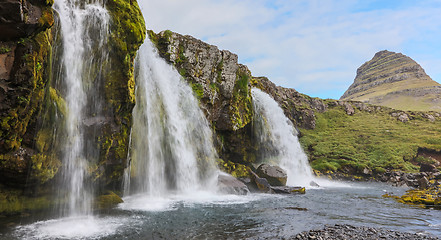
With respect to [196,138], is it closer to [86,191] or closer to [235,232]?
[86,191]

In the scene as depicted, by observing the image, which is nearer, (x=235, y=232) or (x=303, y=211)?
(x=235, y=232)

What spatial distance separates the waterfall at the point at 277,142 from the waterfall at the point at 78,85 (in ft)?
77.7

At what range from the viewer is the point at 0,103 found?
347 inches

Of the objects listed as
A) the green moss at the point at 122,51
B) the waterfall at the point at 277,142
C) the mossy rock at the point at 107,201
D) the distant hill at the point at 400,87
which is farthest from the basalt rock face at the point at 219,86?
the distant hill at the point at 400,87

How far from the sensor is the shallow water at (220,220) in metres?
9.66

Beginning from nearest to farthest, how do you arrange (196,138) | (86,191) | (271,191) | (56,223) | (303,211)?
(56,223), (86,191), (303,211), (271,191), (196,138)

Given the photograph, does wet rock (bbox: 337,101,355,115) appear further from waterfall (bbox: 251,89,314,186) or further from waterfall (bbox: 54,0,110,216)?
waterfall (bbox: 54,0,110,216)

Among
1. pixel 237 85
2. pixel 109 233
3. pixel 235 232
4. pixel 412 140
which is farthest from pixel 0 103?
pixel 412 140

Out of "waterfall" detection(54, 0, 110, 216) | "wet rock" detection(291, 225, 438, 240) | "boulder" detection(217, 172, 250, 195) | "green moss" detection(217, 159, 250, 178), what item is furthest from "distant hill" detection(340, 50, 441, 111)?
"waterfall" detection(54, 0, 110, 216)

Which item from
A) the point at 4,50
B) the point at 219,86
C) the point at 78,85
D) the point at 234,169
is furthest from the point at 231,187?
the point at 4,50

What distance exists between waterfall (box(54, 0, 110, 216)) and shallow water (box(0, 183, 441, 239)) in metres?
1.68

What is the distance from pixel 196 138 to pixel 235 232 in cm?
1455

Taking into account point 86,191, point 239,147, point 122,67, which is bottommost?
point 86,191

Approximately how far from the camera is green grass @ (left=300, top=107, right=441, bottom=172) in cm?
4312
